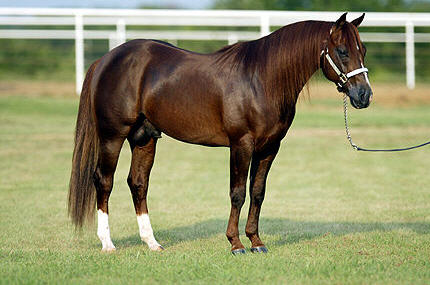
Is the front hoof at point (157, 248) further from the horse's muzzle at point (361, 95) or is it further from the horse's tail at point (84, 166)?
the horse's muzzle at point (361, 95)

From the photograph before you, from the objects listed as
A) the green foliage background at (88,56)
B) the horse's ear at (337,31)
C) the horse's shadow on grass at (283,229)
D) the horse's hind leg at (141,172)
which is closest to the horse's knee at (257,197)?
the horse's shadow on grass at (283,229)

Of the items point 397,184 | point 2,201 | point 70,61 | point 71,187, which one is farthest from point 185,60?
point 70,61

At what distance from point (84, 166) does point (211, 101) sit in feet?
5.05

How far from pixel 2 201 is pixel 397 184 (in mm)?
6521

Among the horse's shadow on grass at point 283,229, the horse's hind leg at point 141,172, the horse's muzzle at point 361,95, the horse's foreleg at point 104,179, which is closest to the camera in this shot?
the horse's muzzle at point 361,95

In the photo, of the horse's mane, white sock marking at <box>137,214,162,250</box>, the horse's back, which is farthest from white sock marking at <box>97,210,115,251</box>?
the horse's mane

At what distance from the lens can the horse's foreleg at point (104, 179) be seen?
6340 mm

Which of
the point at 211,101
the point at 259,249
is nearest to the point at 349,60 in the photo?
the point at 211,101

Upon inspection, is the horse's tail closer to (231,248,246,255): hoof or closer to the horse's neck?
(231,248,246,255): hoof

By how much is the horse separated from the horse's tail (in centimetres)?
1

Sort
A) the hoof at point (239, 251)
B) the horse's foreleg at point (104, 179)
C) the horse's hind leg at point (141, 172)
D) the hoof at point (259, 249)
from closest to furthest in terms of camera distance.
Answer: the hoof at point (239, 251)
the hoof at point (259, 249)
the horse's foreleg at point (104, 179)
the horse's hind leg at point (141, 172)

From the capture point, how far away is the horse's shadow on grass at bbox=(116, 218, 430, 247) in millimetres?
7004

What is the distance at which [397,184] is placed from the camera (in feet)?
36.5

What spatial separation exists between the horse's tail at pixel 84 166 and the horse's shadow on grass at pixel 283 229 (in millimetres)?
602
